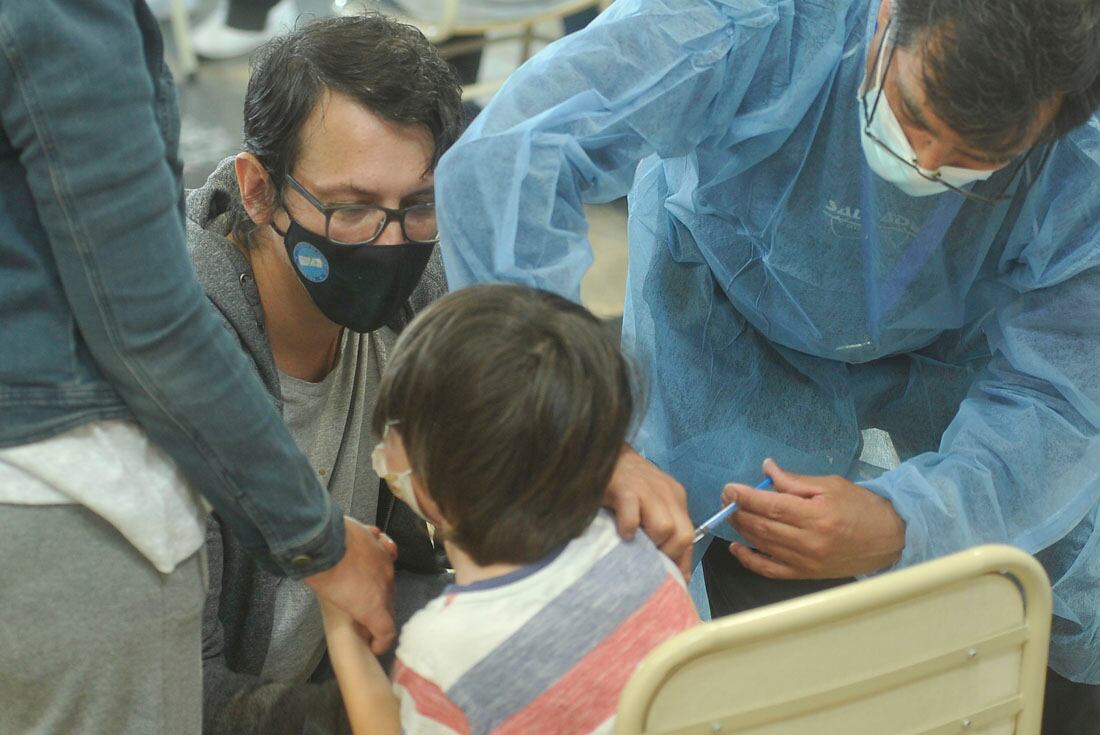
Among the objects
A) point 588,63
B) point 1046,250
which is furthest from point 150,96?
point 1046,250

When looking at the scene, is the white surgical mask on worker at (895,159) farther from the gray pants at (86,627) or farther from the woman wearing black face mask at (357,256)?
the gray pants at (86,627)

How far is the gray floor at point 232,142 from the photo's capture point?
361cm

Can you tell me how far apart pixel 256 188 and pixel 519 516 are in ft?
2.06

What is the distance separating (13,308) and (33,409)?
82 mm

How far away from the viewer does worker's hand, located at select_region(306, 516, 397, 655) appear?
117 centimetres

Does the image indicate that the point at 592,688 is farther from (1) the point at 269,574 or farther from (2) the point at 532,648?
(1) the point at 269,574

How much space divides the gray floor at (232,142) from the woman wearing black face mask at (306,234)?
6.05ft

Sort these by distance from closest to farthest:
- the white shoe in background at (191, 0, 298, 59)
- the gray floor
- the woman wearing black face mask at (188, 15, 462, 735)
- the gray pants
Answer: the gray pants, the woman wearing black face mask at (188, 15, 462, 735), the gray floor, the white shoe in background at (191, 0, 298, 59)

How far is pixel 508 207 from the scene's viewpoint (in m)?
1.27

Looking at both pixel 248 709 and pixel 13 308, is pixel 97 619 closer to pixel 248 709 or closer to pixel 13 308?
pixel 13 308

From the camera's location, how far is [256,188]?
1.50 meters

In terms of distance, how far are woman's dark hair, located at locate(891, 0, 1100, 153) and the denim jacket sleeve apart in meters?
0.71

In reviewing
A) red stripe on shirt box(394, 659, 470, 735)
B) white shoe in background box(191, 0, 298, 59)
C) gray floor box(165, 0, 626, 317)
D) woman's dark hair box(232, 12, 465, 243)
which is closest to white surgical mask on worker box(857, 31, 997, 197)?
woman's dark hair box(232, 12, 465, 243)

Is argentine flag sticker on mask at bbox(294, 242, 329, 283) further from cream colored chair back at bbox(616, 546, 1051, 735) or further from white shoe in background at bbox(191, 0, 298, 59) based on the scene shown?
white shoe in background at bbox(191, 0, 298, 59)
